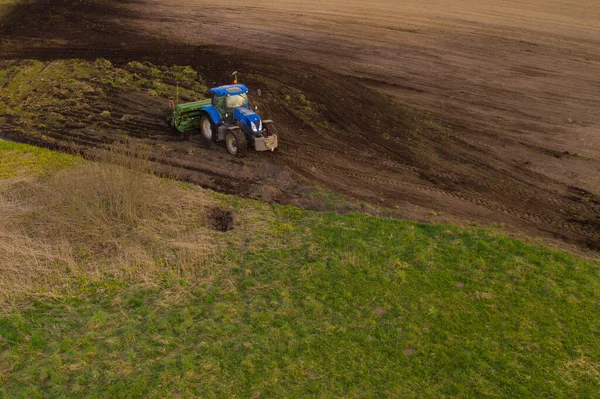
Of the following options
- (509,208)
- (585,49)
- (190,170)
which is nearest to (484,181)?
(509,208)

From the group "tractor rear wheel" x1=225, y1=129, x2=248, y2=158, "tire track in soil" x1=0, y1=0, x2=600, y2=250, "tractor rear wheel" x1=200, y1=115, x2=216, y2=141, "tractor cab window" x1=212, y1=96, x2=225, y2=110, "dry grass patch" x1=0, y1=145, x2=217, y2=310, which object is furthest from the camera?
"tractor rear wheel" x1=200, y1=115, x2=216, y2=141

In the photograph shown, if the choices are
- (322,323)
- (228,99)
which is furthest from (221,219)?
(228,99)

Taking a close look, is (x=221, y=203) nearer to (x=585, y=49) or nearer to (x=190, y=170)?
(x=190, y=170)

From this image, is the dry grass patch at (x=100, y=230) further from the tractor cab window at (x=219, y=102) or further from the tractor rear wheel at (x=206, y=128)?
the tractor cab window at (x=219, y=102)

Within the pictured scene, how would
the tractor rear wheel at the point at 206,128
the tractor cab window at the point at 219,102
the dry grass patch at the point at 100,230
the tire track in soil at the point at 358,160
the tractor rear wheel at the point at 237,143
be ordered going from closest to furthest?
the dry grass patch at the point at 100,230, the tire track in soil at the point at 358,160, the tractor rear wheel at the point at 237,143, the tractor cab window at the point at 219,102, the tractor rear wheel at the point at 206,128

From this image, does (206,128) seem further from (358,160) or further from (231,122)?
(358,160)

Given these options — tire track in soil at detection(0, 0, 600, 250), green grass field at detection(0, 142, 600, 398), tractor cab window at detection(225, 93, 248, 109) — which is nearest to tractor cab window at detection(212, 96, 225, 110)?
tractor cab window at detection(225, 93, 248, 109)

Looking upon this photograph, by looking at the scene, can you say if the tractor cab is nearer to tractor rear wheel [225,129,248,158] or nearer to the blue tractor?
the blue tractor

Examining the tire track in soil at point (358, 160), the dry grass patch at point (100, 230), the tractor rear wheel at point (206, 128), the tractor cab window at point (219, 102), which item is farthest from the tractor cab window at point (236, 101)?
the dry grass patch at point (100, 230)

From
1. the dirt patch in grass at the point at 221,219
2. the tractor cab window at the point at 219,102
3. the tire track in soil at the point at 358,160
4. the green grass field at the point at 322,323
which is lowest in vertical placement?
the green grass field at the point at 322,323
